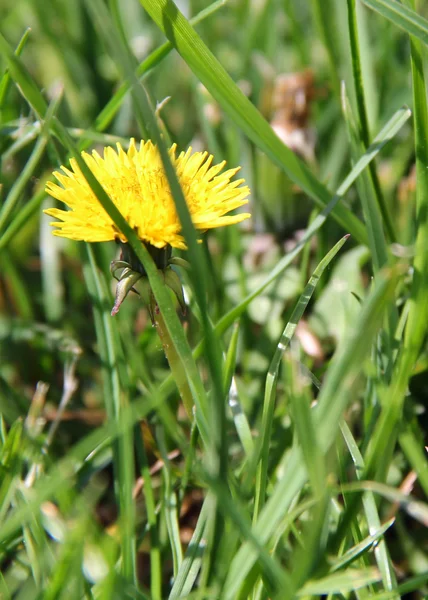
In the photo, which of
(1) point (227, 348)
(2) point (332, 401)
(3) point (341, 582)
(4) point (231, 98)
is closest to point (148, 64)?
(4) point (231, 98)

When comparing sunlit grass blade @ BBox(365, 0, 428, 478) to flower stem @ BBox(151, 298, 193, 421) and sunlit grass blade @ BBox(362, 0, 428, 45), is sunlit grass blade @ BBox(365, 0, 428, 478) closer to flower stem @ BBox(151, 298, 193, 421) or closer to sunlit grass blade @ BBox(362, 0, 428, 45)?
sunlit grass blade @ BBox(362, 0, 428, 45)

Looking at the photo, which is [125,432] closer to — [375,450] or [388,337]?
[375,450]

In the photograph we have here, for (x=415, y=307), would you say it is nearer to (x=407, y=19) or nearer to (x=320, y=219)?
(x=320, y=219)

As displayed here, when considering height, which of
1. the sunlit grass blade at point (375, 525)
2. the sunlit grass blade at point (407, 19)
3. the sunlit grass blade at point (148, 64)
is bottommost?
the sunlit grass blade at point (375, 525)

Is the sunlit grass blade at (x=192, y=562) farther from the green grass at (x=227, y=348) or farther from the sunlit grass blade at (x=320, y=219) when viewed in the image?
the sunlit grass blade at (x=320, y=219)

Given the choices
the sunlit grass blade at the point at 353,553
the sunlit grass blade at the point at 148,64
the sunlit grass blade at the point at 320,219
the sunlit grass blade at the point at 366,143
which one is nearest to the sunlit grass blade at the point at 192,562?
the sunlit grass blade at the point at 353,553

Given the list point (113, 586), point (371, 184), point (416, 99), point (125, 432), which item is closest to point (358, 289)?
point (371, 184)

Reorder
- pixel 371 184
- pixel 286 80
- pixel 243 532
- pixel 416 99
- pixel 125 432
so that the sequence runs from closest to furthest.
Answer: pixel 243 532 → pixel 125 432 → pixel 416 99 → pixel 371 184 → pixel 286 80
